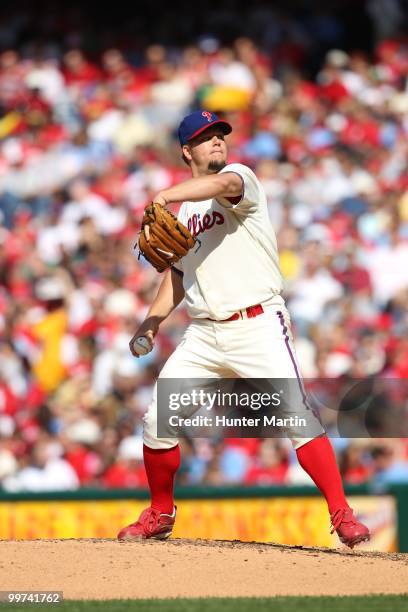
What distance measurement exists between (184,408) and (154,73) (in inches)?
341

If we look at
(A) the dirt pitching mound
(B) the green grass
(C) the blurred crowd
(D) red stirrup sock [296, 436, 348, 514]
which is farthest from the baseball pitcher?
(C) the blurred crowd

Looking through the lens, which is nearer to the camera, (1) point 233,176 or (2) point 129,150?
(1) point 233,176

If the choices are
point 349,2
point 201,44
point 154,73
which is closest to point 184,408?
point 154,73

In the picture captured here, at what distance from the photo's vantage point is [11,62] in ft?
46.1

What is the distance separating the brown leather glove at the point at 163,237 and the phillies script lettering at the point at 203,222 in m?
0.28

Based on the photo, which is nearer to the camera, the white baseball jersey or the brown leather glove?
the brown leather glove

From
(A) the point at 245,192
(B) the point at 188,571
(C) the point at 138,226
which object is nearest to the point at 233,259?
(A) the point at 245,192

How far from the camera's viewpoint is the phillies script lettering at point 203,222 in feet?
17.2

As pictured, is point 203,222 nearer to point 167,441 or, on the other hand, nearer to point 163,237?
point 163,237

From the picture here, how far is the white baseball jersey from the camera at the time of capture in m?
5.16

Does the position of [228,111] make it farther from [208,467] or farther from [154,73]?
[208,467]

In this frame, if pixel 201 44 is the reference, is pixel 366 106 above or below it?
below

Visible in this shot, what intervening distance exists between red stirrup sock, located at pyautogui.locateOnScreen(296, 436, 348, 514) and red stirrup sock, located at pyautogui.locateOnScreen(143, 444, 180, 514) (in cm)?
59

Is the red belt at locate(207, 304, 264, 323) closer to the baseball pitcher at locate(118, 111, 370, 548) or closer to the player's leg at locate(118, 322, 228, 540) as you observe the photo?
the baseball pitcher at locate(118, 111, 370, 548)
